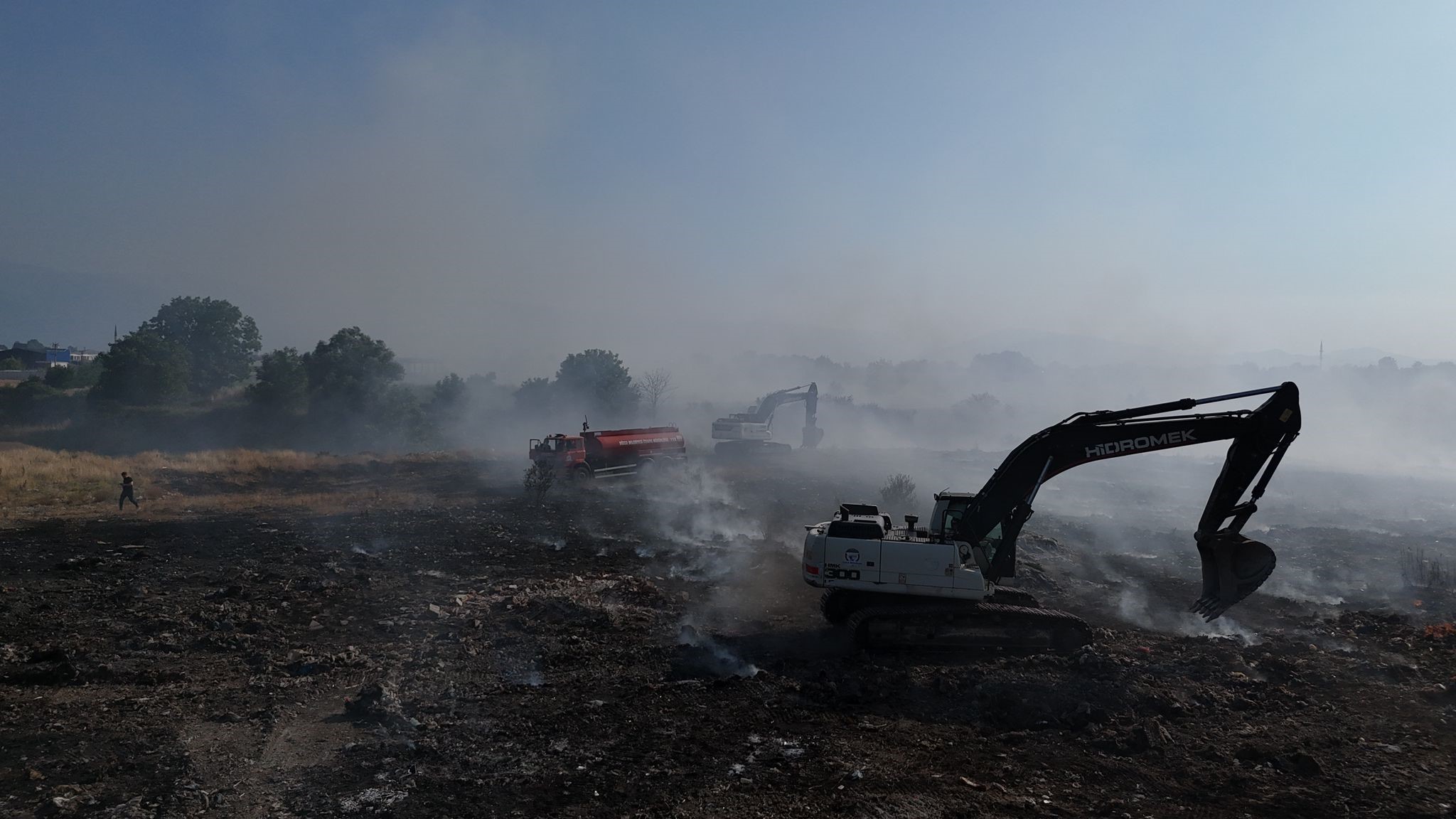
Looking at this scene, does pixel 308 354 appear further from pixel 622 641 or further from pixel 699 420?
pixel 622 641

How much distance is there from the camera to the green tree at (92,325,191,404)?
50.1 meters

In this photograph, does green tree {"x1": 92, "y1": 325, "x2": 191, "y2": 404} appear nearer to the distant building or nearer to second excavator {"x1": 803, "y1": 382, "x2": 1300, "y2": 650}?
the distant building

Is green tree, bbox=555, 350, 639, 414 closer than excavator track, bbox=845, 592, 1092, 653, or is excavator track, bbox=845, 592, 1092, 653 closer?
excavator track, bbox=845, 592, 1092, 653

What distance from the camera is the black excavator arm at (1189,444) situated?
10844 mm

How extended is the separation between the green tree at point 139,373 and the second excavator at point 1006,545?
55048 millimetres

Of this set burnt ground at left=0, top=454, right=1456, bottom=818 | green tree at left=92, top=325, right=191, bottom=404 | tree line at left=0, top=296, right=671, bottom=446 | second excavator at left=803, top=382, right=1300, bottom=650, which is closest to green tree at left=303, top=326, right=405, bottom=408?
tree line at left=0, top=296, right=671, bottom=446

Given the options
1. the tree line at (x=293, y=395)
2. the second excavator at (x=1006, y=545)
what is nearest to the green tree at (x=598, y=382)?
the tree line at (x=293, y=395)

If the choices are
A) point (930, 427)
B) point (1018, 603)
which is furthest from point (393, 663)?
point (930, 427)

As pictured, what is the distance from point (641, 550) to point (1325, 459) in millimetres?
60456

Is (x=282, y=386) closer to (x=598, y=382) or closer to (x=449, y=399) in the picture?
(x=449, y=399)

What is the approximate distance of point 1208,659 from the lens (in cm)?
1137

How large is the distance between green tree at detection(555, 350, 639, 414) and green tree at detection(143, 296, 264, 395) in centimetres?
2663

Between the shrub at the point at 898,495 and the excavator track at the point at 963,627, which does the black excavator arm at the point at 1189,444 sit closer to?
the excavator track at the point at 963,627

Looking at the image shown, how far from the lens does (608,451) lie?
3328cm
